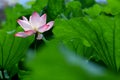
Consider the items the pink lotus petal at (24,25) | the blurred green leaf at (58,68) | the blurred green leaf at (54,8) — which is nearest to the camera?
the blurred green leaf at (58,68)

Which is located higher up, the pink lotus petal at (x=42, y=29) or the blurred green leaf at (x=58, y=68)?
the blurred green leaf at (x=58, y=68)

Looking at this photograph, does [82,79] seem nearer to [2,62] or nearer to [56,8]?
[2,62]

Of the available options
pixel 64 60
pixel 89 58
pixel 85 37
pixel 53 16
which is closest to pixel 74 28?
pixel 85 37

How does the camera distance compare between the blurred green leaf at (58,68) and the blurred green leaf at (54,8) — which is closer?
the blurred green leaf at (58,68)

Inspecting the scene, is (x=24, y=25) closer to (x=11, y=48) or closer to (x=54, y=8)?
(x=11, y=48)

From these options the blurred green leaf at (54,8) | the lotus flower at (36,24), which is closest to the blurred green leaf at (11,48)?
the lotus flower at (36,24)

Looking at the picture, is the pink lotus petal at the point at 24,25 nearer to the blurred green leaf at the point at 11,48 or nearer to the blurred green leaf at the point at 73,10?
the blurred green leaf at the point at 11,48

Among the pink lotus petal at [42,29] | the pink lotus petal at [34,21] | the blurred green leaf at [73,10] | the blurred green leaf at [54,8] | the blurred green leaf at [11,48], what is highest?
the pink lotus petal at [34,21]

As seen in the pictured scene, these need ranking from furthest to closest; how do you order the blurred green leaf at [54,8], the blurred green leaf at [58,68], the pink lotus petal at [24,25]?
the blurred green leaf at [54,8] → the pink lotus petal at [24,25] → the blurred green leaf at [58,68]

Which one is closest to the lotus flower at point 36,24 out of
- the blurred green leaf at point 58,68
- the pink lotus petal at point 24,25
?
the pink lotus petal at point 24,25

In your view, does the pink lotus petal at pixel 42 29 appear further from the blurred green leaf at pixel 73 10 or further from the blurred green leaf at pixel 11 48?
the blurred green leaf at pixel 73 10

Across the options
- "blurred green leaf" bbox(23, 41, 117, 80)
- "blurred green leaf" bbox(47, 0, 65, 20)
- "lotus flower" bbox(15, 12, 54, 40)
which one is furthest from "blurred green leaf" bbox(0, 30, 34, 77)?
"blurred green leaf" bbox(23, 41, 117, 80)
